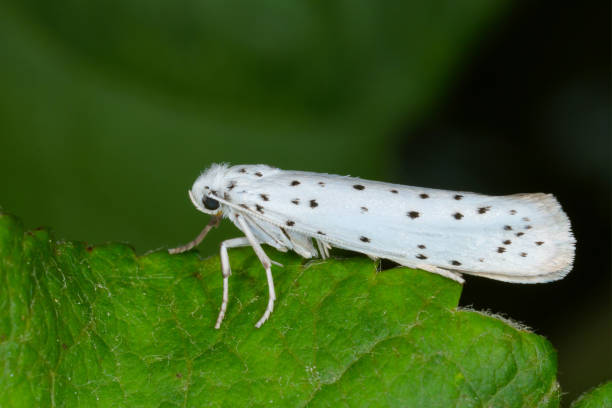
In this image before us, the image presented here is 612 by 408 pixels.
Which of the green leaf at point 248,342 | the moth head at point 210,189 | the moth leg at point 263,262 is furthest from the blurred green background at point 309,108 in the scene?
the green leaf at point 248,342

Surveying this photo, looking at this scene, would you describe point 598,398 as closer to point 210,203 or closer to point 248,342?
point 248,342

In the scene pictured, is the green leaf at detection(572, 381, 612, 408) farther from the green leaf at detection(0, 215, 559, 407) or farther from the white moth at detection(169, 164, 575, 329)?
the white moth at detection(169, 164, 575, 329)

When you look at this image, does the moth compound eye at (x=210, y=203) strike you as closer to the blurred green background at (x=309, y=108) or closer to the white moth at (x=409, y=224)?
the white moth at (x=409, y=224)

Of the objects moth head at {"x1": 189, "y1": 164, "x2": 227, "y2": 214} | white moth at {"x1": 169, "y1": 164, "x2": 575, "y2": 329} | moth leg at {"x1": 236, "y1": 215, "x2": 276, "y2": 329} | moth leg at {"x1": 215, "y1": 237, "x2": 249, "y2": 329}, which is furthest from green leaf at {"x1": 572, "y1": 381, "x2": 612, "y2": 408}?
moth head at {"x1": 189, "y1": 164, "x2": 227, "y2": 214}

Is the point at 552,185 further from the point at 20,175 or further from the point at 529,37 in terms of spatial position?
the point at 20,175

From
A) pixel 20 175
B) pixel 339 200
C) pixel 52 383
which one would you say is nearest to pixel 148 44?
pixel 20 175
